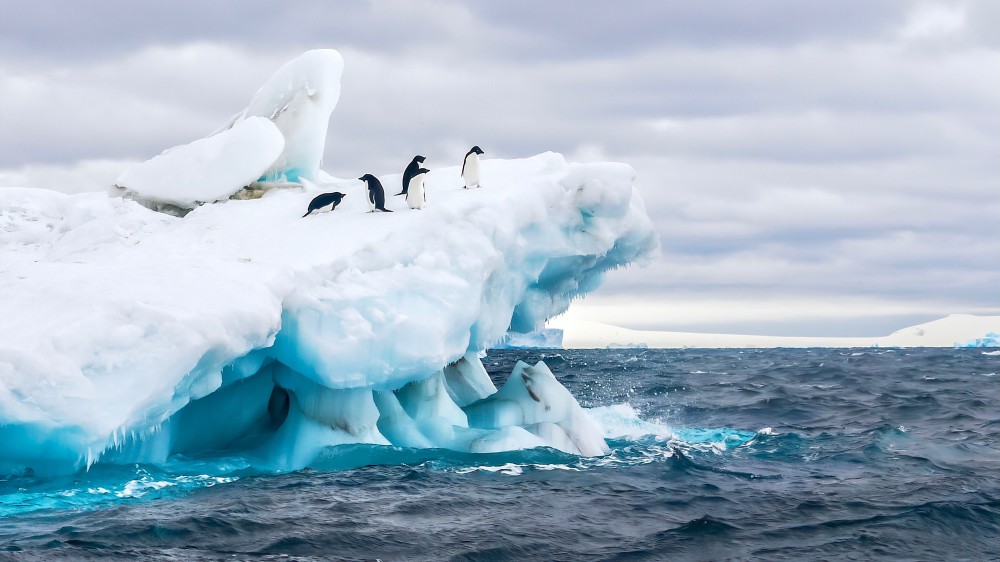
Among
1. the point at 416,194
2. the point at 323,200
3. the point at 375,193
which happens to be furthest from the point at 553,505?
the point at 323,200

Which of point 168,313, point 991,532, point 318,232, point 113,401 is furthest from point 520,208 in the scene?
point 991,532

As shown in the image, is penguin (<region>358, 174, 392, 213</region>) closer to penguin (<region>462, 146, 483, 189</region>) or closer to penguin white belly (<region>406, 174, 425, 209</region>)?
penguin white belly (<region>406, 174, 425, 209</region>)

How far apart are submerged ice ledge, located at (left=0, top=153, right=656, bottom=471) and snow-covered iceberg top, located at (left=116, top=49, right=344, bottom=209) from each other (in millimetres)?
466

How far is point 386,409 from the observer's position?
39.4ft

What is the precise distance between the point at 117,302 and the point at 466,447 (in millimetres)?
4296

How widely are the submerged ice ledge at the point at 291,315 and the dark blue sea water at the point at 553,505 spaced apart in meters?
0.57

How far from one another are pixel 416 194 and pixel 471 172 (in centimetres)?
109

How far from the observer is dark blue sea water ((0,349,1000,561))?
7359 mm

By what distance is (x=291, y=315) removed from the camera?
10273 millimetres

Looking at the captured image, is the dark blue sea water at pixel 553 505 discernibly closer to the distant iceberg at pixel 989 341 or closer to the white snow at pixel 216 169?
the white snow at pixel 216 169

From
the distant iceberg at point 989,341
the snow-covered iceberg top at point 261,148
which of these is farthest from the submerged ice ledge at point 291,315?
the distant iceberg at point 989,341

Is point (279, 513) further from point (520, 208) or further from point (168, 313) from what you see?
point (520, 208)

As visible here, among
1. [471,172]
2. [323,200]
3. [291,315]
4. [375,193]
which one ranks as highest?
[471,172]

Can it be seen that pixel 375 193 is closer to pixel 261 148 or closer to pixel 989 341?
pixel 261 148
